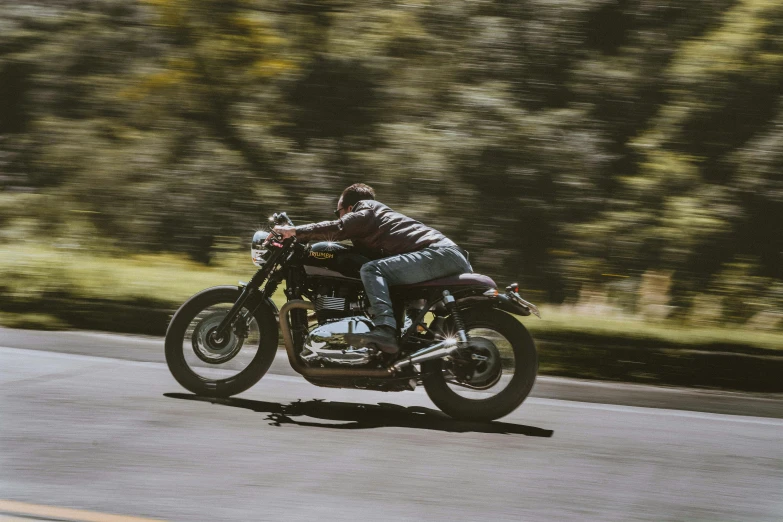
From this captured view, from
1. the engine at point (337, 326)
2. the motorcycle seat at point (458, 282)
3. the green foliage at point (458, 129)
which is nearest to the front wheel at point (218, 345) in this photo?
the engine at point (337, 326)

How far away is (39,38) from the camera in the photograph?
11812mm

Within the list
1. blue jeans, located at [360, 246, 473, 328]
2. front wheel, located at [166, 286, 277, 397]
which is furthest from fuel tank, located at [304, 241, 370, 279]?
front wheel, located at [166, 286, 277, 397]

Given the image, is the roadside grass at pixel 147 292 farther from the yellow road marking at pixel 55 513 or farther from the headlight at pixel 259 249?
the yellow road marking at pixel 55 513

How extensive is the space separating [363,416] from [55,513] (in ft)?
8.86

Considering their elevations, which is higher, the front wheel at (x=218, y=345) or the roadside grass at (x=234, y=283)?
the roadside grass at (x=234, y=283)

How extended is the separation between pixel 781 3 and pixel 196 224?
6439 millimetres

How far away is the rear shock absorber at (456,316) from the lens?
263 inches

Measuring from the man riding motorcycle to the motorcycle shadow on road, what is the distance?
54 centimetres

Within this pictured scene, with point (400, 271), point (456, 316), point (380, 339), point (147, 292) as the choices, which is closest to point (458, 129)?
point (400, 271)

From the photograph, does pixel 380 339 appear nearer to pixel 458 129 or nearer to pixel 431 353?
pixel 431 353

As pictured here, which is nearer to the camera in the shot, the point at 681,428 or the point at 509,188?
the point at 681,428

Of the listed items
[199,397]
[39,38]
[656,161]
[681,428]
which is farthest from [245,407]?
[39,38]

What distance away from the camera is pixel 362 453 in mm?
5895

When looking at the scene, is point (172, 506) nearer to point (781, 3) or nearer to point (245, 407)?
point (245, 407)
